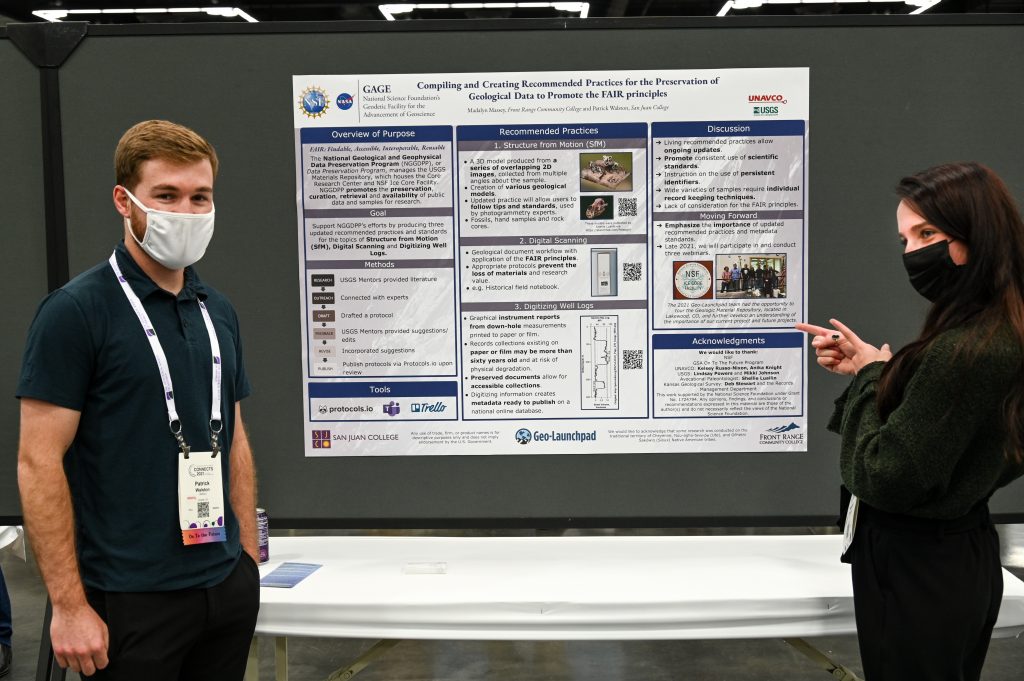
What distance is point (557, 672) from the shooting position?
3.26 meters

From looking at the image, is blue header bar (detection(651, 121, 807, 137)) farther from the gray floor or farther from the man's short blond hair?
the gray floor

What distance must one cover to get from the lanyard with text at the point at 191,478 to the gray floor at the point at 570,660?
1.95 meters

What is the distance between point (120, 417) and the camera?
4.31 feet

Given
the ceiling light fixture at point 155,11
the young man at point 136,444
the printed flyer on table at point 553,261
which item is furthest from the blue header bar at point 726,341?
the ceiling light fixture at point 155,11

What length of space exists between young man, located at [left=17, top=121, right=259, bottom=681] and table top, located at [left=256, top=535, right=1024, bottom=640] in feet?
1.96

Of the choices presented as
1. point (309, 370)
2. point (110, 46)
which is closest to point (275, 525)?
point (309, 370)

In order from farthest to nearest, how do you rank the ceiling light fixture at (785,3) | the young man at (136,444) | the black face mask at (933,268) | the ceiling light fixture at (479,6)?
the ceiling light fixture at (785,3) < the ceiling light fixture at (479,6) < the black face mask at (933,268) < the young man at (136,444)

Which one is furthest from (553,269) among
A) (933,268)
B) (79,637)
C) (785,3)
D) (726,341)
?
(785,3)

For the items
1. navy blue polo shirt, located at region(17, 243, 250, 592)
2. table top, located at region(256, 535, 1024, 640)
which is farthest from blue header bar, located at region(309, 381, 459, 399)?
navy blue polo shirt, located at region(17, 243, 250, 592)

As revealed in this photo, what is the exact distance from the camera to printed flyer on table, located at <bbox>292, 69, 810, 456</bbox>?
2.25 metres

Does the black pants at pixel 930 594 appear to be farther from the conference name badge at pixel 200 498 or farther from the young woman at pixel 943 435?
the conference name badge at pixel 200 498

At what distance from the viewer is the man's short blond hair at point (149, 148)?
1.36 meters

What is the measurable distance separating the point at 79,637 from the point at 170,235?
0.66 m

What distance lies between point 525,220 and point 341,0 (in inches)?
228
